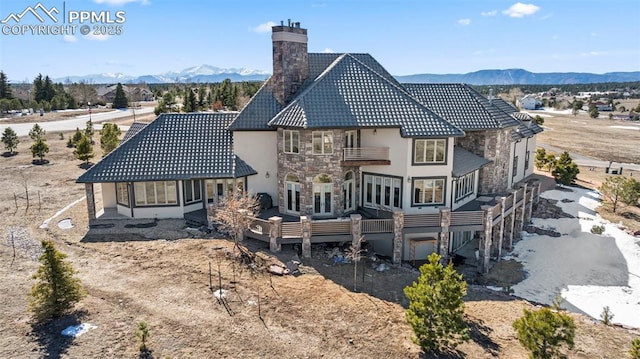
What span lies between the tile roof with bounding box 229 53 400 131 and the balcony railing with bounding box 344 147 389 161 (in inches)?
200

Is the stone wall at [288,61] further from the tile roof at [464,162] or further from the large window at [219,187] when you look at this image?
the tile roof at [464,162]

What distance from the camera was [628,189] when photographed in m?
32.0

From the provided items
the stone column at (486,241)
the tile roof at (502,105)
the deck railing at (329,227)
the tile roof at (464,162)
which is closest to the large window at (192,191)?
the deck railing at (329,227)

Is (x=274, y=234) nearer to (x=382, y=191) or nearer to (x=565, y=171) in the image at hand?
(x=382, y=191)

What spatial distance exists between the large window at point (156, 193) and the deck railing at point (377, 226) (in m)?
11.3

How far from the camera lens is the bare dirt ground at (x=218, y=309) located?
1398cm

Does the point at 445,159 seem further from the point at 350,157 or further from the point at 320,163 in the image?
the point at 320,163

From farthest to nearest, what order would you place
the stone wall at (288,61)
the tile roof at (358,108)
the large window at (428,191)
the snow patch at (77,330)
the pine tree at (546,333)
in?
the stone wall at (288,61) < the large window at (428,191) < the tile roof at (358,108) < the snow patch at (77,330) < the pine tree at (546,333)

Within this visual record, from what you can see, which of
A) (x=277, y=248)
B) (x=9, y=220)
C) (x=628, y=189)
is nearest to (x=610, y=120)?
(x=628, y=189)

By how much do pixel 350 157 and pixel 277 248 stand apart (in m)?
6.31

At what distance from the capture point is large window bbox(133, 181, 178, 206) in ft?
82.2

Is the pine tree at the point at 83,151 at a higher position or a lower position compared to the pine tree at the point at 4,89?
lower

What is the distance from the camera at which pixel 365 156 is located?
2372 centimetres

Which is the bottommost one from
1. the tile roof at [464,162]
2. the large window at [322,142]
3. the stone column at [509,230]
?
the stone column at [509,230]
